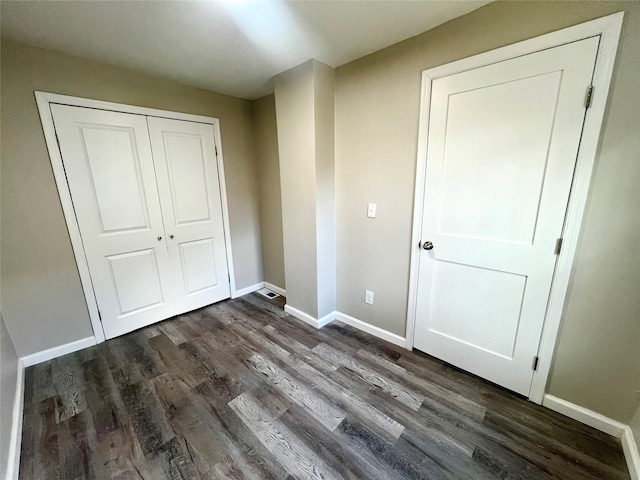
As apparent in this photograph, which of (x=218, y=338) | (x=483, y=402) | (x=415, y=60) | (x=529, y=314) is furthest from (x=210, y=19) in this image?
(x=483, y=402)

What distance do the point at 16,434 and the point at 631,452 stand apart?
10.3 ft

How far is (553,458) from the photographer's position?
1.28 meters

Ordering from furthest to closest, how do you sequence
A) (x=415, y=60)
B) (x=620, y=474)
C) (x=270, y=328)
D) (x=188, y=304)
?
1. (x=188, y=304)
2. (x=270, y=328)
3. (x=415, y=60)
4. (x=620, y=474)

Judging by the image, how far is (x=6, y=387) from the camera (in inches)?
56.6

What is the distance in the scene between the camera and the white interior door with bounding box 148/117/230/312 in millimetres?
2414

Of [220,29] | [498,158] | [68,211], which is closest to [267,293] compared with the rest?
[68,211]

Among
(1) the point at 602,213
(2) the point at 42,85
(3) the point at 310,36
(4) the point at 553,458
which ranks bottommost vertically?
(4) the point at 553,458

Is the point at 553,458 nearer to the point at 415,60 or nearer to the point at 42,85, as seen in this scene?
the point at 415,60

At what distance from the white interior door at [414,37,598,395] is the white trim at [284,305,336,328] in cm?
98

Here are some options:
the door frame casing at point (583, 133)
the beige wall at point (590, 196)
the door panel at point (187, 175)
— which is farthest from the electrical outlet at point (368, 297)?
the door panel at point (187, 175)

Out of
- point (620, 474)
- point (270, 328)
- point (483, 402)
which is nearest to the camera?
point (620, 474)

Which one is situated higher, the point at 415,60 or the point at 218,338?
the point at 415,60

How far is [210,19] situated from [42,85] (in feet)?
4.49

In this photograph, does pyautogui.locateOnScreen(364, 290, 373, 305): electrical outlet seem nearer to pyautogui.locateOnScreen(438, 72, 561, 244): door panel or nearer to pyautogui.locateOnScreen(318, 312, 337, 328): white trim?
pyautogui.locateOnScreen(318, 312, 337, 328): white trim
